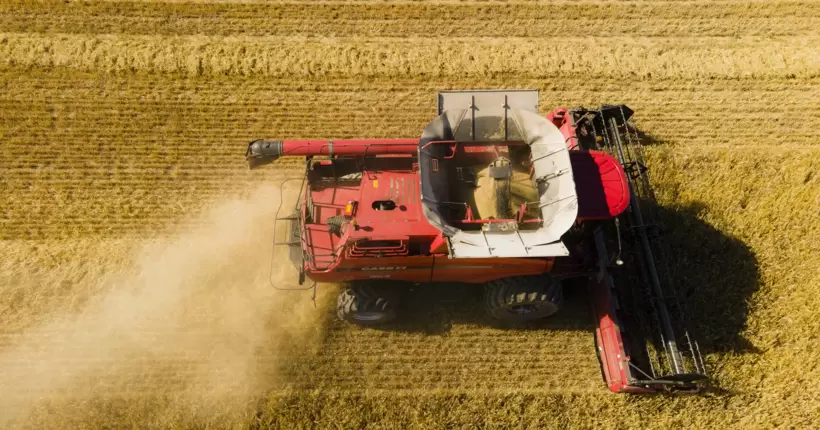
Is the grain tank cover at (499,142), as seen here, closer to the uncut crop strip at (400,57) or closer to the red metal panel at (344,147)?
the red metal panel at (344,147)

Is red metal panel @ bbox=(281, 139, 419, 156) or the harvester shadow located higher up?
red metal panel @ bbox=(281, 139, 419, 156)

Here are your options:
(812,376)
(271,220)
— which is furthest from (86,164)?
(812,376)

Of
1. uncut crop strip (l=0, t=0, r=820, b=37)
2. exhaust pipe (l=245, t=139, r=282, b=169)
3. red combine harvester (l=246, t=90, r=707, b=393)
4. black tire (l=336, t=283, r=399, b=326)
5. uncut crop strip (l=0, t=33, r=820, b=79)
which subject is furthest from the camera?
uncut crop strip (l=0, t=0, r=820, b=37)

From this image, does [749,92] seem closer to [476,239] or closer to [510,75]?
[510,75]

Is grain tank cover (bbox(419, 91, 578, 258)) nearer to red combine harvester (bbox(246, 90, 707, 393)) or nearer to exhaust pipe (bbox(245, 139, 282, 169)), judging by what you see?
red combine harvester (bbox(246, 90, 707, 393))

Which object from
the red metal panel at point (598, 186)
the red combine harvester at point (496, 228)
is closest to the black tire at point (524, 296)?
the red combine harvester at point (496, 228)

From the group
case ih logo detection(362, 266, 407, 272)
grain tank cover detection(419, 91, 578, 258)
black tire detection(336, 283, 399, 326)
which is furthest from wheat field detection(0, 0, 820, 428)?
grain tank cover detection(419, 91, 578, 258)
